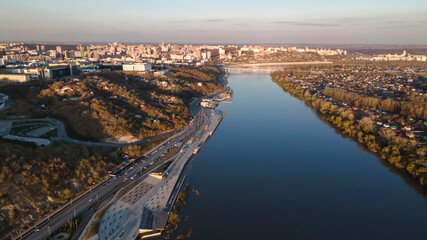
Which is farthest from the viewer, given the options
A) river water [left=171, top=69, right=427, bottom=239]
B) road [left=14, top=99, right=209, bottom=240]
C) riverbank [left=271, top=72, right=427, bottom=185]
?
riverbank [left=271, top=72, right=427, bottom=185]

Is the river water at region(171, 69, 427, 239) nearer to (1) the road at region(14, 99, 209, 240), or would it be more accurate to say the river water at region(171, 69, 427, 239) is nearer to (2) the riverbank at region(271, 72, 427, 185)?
(2) the riverbank at region(271, 72, 427, 185)

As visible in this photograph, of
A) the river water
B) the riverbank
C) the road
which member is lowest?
the river water

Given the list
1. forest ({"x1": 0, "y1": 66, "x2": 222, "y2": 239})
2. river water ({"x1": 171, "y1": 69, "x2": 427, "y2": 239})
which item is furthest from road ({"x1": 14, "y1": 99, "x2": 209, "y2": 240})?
river water ({"x1": 171, "y1": 69, "x2": 427, "y2": 239})

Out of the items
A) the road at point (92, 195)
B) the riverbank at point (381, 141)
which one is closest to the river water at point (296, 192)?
the riverbank at point (381, 141)

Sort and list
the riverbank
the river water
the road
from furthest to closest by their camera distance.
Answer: the riverbank
the river water
the road

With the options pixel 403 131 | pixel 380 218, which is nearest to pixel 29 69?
pixel 380 218

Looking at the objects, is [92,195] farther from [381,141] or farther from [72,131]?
[381,141]

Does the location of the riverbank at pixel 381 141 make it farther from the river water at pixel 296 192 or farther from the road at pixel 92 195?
the road at pixel 92 195
